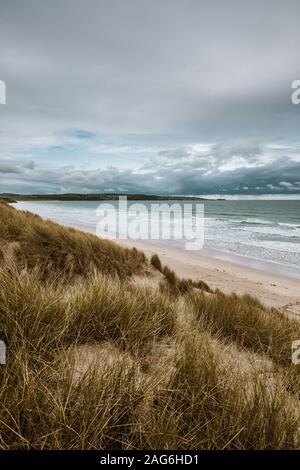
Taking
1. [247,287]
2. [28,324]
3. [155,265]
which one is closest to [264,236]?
[247,287]

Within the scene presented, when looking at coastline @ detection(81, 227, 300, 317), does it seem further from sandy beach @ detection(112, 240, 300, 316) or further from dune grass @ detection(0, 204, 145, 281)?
dune grass @ detection(0, 204, 145, 281)

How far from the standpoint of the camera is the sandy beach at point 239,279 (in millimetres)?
10375

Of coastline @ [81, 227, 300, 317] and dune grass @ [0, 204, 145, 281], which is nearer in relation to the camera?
dune grass @ [0, 204, 145, 281]

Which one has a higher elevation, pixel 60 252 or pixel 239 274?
pixel 60 252

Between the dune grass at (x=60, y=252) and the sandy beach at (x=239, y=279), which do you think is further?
the sandy beach at (x=239, y=279)

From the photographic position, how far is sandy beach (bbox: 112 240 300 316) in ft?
34.0

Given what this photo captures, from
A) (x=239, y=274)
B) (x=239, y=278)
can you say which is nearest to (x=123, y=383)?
(x=239, y=278)

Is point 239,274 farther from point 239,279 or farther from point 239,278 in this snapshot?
point 239,279

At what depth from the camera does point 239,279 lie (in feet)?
42.3

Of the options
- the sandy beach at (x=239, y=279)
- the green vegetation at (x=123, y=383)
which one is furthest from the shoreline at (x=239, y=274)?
the green vegetation at (x=123, y=383)

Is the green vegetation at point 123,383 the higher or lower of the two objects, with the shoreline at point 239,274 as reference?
higher

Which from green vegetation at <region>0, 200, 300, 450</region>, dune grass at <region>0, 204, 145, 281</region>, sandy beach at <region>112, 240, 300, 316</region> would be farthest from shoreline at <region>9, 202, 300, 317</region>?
green vegetation at <region>0, 200, 300, 450</region>

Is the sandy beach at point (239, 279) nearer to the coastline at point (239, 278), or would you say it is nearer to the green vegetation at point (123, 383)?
the coastline at point (239, 278)
